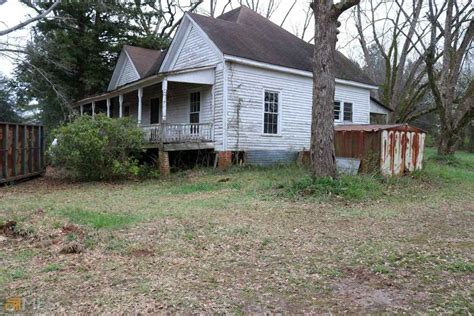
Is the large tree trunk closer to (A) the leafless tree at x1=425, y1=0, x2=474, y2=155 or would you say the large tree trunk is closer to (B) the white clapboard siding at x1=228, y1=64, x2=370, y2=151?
(B) the white clapboard siding at x1=228, y1=64, x2=370, y2=151

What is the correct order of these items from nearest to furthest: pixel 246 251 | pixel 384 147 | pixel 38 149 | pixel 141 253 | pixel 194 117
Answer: pixel 141 253 < pixel 246 251 < pixel 384 147 < pixel 38 149 < pixel 194 117

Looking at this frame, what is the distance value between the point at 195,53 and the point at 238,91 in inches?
116

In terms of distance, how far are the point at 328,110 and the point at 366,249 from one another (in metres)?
5.27

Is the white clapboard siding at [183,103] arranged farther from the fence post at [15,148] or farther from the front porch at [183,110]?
the fence post at [15,148]

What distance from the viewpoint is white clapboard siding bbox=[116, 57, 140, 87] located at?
21922 millimetres

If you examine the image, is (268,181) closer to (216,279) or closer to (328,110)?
(328,110)

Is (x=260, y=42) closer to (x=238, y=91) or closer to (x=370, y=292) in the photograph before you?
(x=238, y=91)

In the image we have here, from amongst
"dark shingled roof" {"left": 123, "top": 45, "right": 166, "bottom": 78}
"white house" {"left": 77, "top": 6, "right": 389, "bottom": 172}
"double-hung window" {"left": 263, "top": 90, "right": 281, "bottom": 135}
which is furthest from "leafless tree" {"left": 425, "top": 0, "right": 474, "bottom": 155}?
"dark shingled roof" {"left": 123, "top": 45, "right": 166, "bottom": 78}

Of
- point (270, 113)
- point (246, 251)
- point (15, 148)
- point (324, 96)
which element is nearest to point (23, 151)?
point (15, 148)

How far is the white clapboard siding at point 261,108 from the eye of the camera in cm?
1472

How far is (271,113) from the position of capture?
16000mm

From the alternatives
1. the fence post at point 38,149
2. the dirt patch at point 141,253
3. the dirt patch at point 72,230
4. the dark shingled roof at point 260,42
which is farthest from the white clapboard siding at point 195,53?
the dirt patch at point 141,253

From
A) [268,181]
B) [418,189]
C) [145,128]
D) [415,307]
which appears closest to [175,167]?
[145,128]

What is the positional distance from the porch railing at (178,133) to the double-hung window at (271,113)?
244 centimetres
